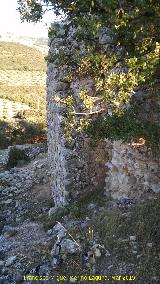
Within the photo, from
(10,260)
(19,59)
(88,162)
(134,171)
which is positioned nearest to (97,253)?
(10,260)

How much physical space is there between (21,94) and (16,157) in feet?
130

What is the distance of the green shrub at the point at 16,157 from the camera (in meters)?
21.3

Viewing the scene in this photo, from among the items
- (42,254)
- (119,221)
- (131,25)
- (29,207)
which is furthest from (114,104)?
(29,207)

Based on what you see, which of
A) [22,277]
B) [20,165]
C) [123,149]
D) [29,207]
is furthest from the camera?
[20,165]

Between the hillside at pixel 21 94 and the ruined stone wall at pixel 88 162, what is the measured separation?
16996 mm

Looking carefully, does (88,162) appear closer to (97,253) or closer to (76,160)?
(76,160)

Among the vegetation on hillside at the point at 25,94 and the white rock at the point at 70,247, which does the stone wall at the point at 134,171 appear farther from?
the vegetation on hillside at the point at 25,94

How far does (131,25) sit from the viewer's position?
7.35m

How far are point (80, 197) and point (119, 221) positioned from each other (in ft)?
9.72

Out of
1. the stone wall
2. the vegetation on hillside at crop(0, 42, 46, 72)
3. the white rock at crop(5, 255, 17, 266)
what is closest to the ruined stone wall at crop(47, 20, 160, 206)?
the stone wall

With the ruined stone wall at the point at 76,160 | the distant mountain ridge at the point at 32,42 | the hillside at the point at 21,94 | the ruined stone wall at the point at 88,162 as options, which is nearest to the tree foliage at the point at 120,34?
the ruined stone wall at the point at 88,162

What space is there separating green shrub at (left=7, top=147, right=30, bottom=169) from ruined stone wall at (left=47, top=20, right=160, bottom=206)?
7.44 meters

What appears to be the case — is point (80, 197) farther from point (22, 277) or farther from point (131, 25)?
point (131, 25)

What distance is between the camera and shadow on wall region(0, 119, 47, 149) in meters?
29.7
